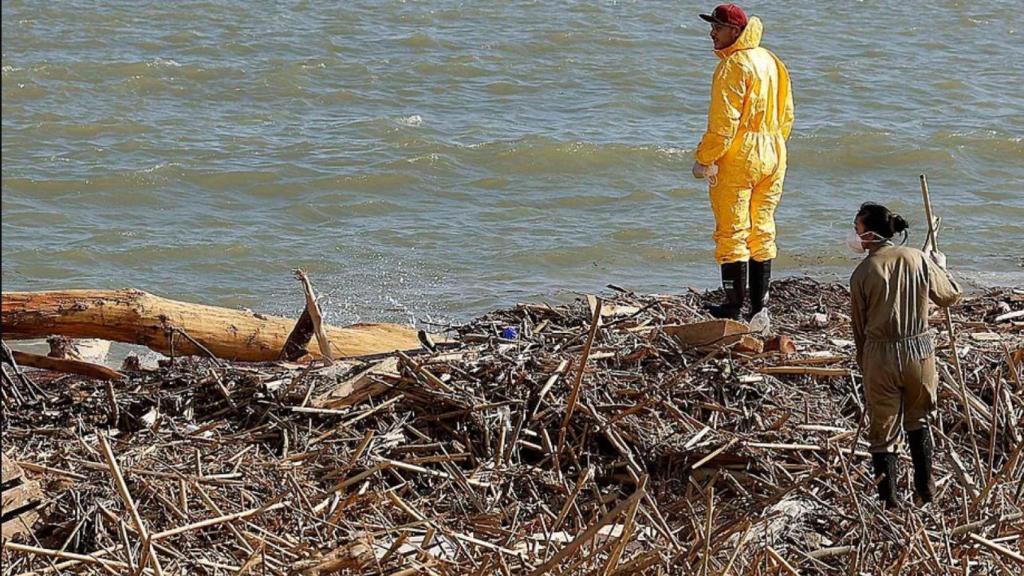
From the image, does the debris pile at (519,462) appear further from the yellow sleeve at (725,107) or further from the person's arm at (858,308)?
the yellow sleeve at (725,107)

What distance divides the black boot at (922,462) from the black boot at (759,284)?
108 inches

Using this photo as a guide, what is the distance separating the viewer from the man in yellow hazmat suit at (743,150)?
7.72 metres

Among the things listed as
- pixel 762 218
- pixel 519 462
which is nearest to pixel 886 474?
pixel 519 462

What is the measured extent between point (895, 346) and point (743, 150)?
8.60ft

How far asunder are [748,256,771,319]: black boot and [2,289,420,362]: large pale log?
2.13 metres

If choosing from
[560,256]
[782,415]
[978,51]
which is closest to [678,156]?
[560,256]

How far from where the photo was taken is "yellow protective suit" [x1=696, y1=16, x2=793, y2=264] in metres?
7.73

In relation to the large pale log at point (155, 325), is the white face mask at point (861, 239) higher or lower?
higher

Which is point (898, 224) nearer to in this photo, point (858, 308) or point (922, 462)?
point (858, 308)

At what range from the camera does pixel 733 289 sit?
816cm

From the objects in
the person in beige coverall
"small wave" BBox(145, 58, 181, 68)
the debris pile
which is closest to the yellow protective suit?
the debris pile

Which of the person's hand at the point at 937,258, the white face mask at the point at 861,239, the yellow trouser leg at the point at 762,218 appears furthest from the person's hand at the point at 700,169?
the white face mask at the point at 861,239

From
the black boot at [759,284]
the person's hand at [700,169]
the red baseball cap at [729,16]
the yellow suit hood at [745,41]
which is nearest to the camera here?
the red baseball cap at [729,16]

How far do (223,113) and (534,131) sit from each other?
160 inches
